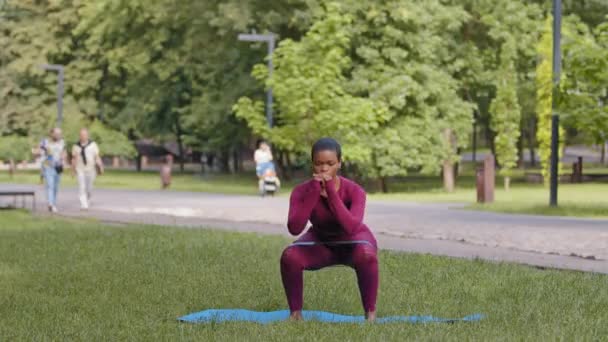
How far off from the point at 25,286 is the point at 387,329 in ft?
15.2

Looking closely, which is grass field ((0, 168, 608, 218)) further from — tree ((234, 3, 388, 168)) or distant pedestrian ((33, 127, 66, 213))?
distant pedestrian ((33, 127, 66, 213))

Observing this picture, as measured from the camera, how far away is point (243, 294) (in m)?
11.4

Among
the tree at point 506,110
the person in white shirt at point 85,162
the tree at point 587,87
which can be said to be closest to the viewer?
the tree at point 587,87

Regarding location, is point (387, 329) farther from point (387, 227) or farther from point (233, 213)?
point (233, 213)

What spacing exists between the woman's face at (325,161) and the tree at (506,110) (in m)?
37.0

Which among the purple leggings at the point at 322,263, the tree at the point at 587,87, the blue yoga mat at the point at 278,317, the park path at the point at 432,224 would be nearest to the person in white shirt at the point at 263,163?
the park path at the point at 432,224

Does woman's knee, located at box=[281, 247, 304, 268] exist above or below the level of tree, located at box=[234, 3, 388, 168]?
below

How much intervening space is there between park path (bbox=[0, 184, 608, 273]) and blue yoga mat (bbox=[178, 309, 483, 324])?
469cm

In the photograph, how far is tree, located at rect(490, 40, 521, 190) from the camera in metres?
46.4

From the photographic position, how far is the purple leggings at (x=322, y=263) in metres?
9.34

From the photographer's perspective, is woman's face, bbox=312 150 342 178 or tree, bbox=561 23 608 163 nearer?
woman's face, bbox=312 150 342 178

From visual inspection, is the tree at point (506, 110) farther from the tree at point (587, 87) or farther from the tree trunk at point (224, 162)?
the tree trunk at point (224, 162)

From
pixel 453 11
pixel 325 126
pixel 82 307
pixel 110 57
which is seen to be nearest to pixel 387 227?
pixel 82 307

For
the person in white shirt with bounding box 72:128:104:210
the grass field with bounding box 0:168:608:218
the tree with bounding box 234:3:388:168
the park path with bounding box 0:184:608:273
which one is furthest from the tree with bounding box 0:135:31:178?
the person in white shirt with bounding box 72:128:104:210
